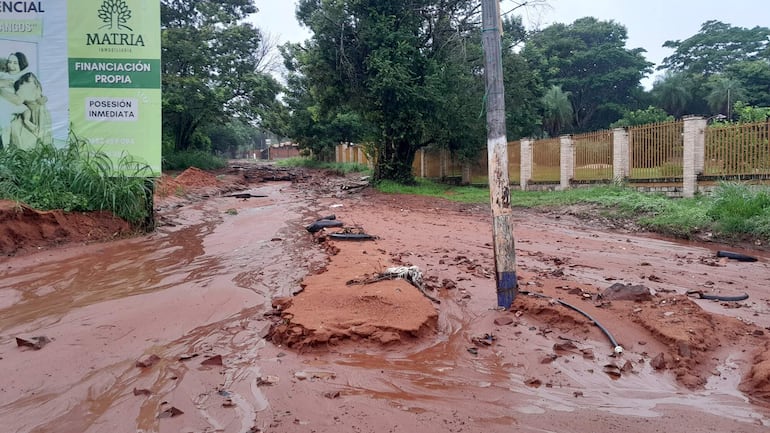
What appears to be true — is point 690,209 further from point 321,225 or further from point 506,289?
point 506,289

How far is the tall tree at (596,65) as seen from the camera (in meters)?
41.7

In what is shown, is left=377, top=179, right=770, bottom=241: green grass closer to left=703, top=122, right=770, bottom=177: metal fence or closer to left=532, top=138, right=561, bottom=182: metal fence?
left=703, top=122, right=770, bottom=177: metal fence

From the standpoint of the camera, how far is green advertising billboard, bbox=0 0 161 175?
9.25 m

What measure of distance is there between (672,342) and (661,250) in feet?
17.7

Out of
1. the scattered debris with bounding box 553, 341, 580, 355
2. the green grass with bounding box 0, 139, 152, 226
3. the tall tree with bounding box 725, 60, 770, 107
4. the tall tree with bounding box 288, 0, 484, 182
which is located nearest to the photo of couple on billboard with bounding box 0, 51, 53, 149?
the green grass with bounding box 0, 139, 152, 226

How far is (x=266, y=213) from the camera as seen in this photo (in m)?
13.3

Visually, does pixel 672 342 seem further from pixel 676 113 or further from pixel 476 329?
Answer: pixel 676 113

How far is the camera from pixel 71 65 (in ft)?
30.5

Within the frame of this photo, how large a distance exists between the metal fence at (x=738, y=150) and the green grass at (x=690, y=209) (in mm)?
958

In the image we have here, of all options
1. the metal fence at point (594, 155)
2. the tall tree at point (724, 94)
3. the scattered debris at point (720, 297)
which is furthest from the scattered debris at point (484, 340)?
the tall tree at point (724, 94)

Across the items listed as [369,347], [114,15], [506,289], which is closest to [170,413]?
[369,347]

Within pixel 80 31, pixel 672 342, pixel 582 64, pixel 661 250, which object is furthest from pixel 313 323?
pixel 582 64

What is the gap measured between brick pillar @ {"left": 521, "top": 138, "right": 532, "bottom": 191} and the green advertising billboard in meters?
15.6

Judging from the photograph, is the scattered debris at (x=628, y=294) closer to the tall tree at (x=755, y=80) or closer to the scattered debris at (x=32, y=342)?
the scattered debris at (x=32, y=342)
